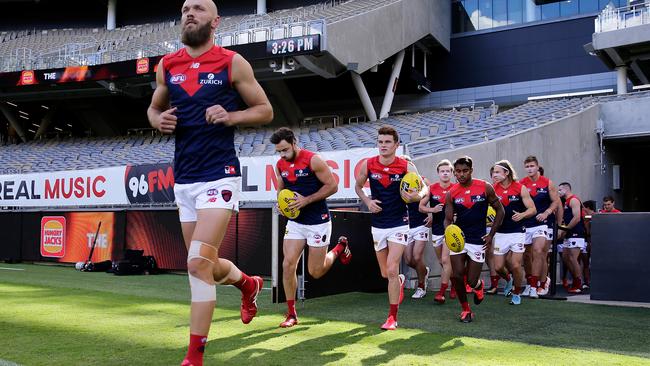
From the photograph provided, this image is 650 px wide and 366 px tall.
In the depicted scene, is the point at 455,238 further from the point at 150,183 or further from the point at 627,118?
the point at 627,118

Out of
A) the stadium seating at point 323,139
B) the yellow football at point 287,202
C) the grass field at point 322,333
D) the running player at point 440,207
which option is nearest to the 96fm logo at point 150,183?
the stadium seating at point 323,139

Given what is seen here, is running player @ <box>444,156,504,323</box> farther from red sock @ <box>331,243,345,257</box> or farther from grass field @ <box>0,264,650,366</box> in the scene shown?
red sock @ <box>331,243,345,257</box>

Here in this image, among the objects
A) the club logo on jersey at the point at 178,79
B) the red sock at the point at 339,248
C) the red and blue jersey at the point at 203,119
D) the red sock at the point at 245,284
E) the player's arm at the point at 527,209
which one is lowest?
the red sock at the point at 245,284

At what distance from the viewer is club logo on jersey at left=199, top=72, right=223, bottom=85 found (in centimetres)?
451

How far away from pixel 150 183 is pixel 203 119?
1257 cm

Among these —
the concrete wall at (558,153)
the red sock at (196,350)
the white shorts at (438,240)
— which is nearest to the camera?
the red sock at (196,350)

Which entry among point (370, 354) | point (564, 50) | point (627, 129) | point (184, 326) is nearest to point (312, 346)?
point (370, 354)

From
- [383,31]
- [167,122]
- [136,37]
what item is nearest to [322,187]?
[167,122]

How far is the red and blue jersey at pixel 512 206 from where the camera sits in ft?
34.1

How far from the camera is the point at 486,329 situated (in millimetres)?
7285

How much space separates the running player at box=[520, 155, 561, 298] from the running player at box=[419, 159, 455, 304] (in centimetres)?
153

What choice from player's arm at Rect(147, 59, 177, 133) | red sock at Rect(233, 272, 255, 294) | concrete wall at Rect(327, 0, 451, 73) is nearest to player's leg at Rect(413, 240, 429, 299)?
red sock at Rect(233, 272, 255, 294)

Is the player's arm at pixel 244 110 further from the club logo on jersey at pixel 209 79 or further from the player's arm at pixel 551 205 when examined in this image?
the player's arm at pixel 551 205

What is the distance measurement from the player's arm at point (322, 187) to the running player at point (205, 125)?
8.58 feet
